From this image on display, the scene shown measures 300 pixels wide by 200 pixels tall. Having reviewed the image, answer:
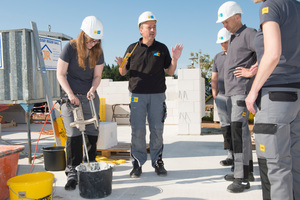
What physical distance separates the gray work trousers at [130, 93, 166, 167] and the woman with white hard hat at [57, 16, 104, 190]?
21.7 inches

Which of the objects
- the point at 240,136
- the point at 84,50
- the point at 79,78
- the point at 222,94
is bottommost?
the point at 240,136

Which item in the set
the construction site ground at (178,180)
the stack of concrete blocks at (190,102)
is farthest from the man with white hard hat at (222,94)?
the stack of concrete blocks at (190,102)

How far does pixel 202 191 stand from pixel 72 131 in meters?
1.60

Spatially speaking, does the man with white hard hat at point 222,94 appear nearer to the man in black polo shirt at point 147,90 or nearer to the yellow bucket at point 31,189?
the man in black polo shirt at point 147,90

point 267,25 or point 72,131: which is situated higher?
point 267,25

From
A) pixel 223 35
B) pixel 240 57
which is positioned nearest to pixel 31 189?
pixel 240 57

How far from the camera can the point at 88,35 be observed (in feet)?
9.95

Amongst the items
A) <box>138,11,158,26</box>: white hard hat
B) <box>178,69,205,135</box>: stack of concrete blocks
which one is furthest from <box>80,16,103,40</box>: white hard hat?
<box>178,69,205,135</box>: stack of concrete blocks

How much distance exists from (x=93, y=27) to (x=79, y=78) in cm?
65

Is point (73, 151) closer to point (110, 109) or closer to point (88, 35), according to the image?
point (88, 35)

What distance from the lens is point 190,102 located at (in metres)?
7.35

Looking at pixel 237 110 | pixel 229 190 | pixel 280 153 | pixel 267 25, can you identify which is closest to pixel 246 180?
pixel 229 190

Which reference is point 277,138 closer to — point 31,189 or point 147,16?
point 31,189

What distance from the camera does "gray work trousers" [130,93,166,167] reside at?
363cm
